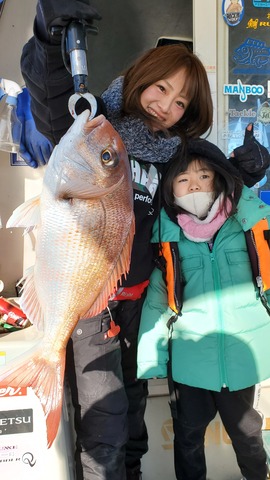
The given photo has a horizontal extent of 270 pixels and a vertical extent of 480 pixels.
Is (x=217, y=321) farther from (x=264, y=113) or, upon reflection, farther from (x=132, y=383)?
(x=264, y=113)

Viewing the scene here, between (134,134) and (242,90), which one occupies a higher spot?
(242,90)

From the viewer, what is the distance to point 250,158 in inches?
85.3

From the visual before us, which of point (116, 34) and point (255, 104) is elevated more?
point (116, 34)

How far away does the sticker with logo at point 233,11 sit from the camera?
282 cm

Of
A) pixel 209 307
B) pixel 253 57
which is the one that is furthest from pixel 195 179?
pixel 253 57

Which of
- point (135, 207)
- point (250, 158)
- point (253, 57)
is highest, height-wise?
point (253, 57)

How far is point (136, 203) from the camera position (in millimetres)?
1983

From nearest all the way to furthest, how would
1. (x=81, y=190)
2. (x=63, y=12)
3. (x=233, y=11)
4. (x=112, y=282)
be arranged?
(x=63, y=12)
(x=81, y=190)
(x=112, y=282)
(x=233, y=11)

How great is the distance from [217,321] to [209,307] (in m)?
0.08

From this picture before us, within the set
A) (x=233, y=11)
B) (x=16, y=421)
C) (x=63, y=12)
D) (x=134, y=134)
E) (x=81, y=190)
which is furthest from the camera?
(x=233, y=11)

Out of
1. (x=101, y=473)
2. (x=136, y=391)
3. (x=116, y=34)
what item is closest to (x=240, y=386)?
(x=136, y=391)

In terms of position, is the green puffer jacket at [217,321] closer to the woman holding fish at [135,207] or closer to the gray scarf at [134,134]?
the woman holding fish at [135,207]

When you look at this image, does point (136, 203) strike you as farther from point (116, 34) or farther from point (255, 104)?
point (116, 34)

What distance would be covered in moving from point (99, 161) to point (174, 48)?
99 centimetres
